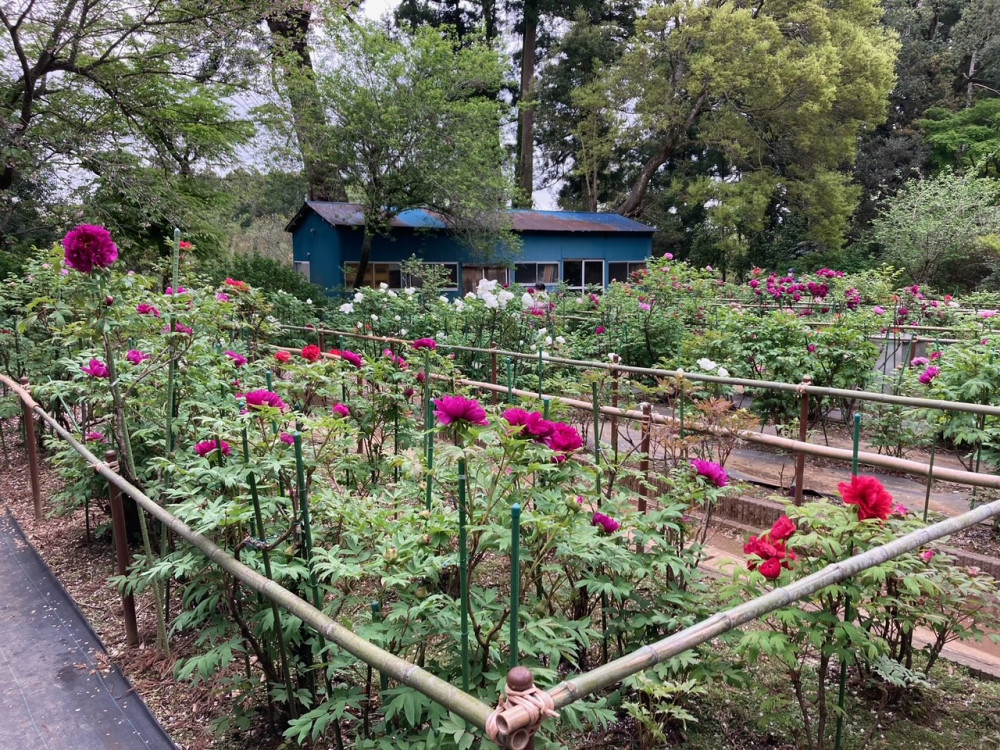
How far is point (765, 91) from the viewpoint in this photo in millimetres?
18359

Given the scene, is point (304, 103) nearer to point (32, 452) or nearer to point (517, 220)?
point (517, 220)

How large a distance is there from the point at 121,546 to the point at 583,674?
2.09 metres

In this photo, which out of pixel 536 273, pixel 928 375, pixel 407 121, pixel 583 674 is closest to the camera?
pixel 583 674

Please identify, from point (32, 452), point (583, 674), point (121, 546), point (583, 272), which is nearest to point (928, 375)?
point (583, 674)

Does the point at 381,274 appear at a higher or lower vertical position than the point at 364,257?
lower

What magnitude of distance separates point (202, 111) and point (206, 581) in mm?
10649

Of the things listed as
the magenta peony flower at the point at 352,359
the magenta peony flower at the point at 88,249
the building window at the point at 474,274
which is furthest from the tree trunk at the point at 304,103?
the magenta peony flower at the point at 88,249

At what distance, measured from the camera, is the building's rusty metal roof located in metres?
14.5

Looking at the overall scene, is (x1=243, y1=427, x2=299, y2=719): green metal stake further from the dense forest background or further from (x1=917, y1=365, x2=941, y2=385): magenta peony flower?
the dense forest background

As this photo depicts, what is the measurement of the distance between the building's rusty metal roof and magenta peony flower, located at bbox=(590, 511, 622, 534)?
12.9 m

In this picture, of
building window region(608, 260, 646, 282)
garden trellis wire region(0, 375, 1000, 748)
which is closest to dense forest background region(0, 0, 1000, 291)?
building window region(608, 260, 646, 282)

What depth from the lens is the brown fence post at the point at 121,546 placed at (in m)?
2.40

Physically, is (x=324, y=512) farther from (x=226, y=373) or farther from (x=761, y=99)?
(x=761, y=99)

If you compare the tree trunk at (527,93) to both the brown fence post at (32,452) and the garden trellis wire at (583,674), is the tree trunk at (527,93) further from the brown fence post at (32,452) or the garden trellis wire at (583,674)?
the garden trellis wire at (583,674)
